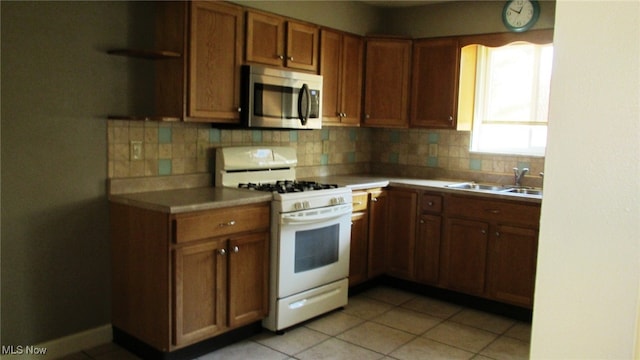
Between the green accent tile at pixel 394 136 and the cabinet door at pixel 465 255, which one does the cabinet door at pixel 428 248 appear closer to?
the cabinet door at pixel 465 255

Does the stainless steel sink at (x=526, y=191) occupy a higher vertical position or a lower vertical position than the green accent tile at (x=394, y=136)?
lower

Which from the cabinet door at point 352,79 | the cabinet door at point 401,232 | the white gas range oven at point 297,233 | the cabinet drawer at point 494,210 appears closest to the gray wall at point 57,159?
the white gas range oven at point 297,233

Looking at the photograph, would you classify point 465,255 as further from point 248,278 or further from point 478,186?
point 248,278

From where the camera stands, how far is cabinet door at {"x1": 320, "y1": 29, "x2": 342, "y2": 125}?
4117 mm

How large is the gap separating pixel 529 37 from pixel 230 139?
2351mm

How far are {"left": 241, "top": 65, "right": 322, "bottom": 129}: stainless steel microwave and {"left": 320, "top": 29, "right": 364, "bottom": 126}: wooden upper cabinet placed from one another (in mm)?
225

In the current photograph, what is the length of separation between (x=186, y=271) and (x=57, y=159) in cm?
93

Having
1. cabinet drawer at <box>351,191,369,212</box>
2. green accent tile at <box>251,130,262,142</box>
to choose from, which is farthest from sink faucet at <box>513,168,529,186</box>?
green accent tile at <box>251,130,262,142</box>

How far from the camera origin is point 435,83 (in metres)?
4.42

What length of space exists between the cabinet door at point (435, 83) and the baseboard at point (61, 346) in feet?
9.40

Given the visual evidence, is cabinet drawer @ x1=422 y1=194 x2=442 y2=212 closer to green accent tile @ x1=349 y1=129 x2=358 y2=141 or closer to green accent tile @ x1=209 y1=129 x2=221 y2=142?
green accent tile @ x1=349 y1=129 x2=358 y2=141

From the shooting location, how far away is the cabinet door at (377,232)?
4.22 meters

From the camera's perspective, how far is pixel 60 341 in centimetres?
299

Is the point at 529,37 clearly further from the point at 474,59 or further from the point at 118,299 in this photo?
the point at 118,299
